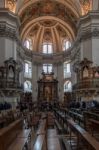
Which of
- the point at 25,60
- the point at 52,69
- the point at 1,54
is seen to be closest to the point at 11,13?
the point at 1,54

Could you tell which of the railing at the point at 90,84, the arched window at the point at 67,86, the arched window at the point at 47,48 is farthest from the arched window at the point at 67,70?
the railing at the point at 90,84

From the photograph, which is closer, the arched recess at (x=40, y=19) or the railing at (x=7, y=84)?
the railing at (x=7, y=84)

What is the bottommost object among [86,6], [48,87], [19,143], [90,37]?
[19,143]

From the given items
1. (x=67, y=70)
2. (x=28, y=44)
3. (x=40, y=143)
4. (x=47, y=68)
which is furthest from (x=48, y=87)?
(x=40, y=143)

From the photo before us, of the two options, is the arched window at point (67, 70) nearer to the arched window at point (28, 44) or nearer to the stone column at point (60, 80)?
the stone column at point (60, 80)

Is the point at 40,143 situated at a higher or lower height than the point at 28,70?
lower

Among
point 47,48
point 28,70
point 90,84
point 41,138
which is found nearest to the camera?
point 41,138

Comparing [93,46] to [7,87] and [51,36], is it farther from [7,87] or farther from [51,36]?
[51,36]

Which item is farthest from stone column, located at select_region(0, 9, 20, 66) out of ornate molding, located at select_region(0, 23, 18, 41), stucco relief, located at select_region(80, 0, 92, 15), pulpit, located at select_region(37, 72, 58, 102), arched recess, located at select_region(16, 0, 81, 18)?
pulpit, located at select_region(37, 72, 58, 102)

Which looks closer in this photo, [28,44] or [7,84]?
[7,84]

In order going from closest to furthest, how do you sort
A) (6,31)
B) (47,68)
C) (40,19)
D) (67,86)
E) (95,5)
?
(6,31), (95,5), (40,19), (67,86), (47,68)

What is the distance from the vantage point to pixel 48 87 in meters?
44.5

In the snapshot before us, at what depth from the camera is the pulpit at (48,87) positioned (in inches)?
1729

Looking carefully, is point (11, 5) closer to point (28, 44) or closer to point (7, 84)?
point (7, 84)
